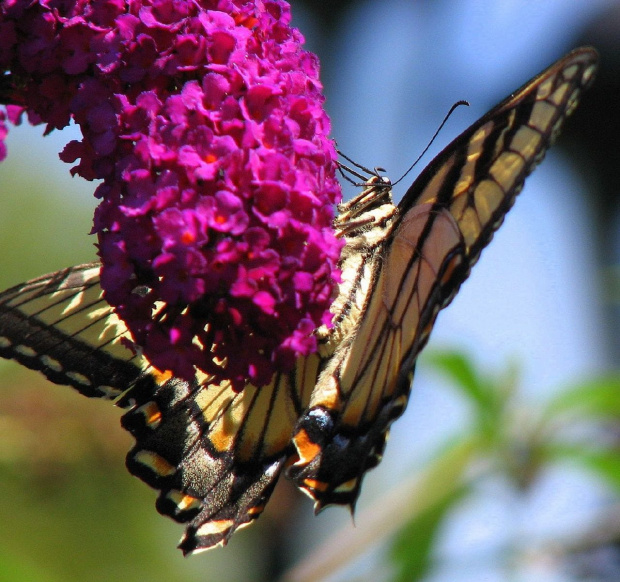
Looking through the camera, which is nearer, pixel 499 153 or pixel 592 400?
pixel 499 153

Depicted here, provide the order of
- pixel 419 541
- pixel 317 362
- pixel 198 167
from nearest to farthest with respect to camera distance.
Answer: pixel 198 167
pixel 317 362
pixel 419 541

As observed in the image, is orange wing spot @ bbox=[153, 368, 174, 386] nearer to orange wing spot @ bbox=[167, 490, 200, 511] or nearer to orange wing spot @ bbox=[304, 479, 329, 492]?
orange wing spot @ bbox=[167, 490, 200, 511]

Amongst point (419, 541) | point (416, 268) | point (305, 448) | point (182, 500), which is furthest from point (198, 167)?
point (419, 541)

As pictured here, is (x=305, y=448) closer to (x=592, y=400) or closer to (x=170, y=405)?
(x=170, y=405)

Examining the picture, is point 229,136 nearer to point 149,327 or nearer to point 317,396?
point 149,327

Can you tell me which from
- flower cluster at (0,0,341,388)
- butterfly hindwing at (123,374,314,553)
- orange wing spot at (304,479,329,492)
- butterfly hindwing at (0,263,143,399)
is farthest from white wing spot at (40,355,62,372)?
orange wing spot at (304,479,329,492)

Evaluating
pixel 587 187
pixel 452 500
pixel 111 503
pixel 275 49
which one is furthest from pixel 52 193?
pixel 275 49

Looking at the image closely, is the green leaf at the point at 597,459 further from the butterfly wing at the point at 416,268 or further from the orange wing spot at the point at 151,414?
the orange wing spot at the point at 151,414
